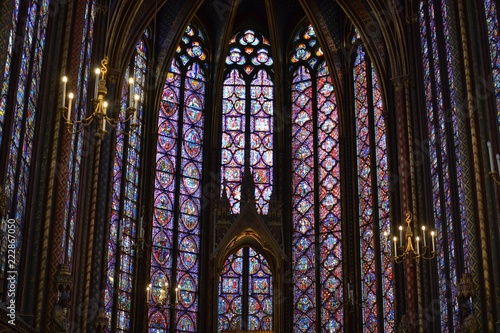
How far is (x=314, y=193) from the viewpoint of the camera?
25.4 meters

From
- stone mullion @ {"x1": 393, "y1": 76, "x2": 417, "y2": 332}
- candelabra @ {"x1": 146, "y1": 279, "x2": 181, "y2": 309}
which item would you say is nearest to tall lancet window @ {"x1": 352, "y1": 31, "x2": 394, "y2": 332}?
stone mullion @ {"x1": 393, "y1": 76, "x2": 417, "y2": 332}

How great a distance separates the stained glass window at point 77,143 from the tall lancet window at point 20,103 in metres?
A: 2.48

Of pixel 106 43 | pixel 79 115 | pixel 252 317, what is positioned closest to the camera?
pixel 79 115

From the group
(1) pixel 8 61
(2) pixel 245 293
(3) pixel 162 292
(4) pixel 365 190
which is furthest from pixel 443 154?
(1) pixel 8 61

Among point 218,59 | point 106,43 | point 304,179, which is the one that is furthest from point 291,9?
point 106,43

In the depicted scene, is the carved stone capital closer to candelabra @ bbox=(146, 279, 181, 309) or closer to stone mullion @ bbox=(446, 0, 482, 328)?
stone mullion @ bbox=(446, 0, 482, 328)

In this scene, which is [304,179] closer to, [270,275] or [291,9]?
[270,275]

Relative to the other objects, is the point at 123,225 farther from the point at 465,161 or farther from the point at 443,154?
the point at 465,161

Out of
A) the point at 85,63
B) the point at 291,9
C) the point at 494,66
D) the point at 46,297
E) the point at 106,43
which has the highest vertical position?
the point at 291,9

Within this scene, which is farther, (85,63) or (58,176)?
(85,63)

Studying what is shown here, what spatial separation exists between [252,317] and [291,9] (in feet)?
32.8

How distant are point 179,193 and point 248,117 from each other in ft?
11.5

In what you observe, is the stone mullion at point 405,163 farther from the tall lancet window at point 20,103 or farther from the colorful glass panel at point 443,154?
the tall lancet window at point 20,103

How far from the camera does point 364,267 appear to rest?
2341 cm
